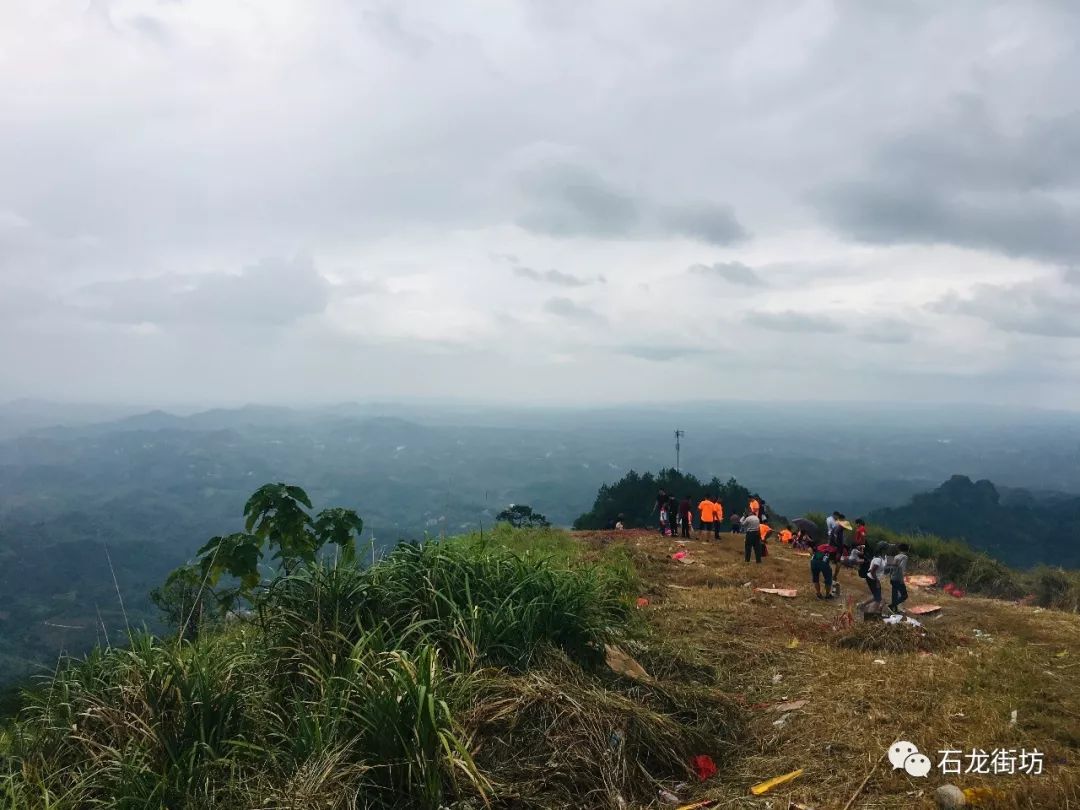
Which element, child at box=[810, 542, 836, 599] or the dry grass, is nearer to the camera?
the dry grass

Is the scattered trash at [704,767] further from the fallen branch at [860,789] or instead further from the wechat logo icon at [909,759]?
the wechat logo icon at [909,759]

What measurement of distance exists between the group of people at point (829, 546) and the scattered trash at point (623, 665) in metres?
5.16

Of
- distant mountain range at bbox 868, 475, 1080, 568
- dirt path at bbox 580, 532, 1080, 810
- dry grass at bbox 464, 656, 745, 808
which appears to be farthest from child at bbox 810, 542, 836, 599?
distant mountain range at bbox 868, 475, 1080, 568

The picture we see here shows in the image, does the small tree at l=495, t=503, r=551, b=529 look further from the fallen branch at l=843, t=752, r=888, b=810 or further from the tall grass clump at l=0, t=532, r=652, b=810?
the fallen branch at l=843, t=752, r=888, b=810

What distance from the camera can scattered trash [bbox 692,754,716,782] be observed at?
4523 millimetres

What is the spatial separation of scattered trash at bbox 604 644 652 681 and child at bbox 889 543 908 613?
568cm

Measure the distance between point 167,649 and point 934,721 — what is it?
611 centimetres

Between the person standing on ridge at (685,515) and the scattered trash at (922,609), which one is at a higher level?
the person standing on ridge at (685,515)

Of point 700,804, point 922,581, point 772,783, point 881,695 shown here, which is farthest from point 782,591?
point 700,804

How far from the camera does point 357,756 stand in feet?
12.4

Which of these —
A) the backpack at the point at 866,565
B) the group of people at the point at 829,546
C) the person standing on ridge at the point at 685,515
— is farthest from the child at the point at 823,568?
the person standing on ridge at the point at 685,515

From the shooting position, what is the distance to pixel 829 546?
11438 millimetres

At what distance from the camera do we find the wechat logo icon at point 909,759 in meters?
4.20

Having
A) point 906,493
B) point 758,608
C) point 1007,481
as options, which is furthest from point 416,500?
point 1007,481
